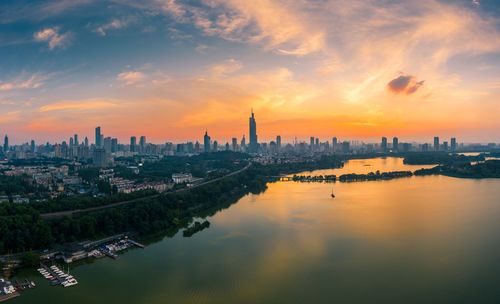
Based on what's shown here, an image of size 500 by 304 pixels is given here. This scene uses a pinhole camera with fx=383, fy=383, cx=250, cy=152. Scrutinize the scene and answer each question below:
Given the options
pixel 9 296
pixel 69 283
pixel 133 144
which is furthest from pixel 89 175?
pixel 133 144

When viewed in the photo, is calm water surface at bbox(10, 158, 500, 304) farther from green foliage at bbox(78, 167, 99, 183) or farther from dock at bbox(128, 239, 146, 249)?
green foliage at bbox(78, 167, 99, 183)

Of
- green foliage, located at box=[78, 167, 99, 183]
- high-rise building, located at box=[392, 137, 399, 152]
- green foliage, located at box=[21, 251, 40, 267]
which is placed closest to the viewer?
green foliage, located at box=[21, 251, 40, 267]

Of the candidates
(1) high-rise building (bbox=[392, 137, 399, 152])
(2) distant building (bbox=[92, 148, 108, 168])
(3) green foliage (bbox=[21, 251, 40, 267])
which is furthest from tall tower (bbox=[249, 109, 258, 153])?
(3) green foliage (bbox=[21, 251, 40, 267])

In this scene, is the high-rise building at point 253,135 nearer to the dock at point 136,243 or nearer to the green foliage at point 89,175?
the green foliage at point 89,175

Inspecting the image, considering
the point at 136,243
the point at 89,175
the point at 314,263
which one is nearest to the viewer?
the point at 314,263

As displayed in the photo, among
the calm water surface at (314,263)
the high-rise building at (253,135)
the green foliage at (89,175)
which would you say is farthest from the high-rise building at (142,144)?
the calm water surface at (314,263)

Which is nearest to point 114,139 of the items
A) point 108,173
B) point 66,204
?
point 108,173

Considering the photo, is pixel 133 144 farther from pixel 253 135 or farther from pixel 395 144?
pixel 395 144

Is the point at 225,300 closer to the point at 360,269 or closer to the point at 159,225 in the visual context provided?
the point at 360,269

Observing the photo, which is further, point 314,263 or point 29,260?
point 314,263
